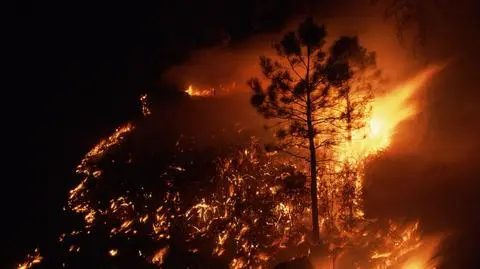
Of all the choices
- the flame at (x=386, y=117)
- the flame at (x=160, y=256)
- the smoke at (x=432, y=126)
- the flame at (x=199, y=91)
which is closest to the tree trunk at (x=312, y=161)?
the smoke at (x=432, y=126)

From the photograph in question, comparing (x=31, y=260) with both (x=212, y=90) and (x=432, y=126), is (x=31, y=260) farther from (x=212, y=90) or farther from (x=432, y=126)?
(x=432, y=126)

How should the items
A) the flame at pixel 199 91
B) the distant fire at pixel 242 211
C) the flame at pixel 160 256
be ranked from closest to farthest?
the distant fire at pixel 242 211, the flame at pixel 160 256, the flame at pixel 199 91

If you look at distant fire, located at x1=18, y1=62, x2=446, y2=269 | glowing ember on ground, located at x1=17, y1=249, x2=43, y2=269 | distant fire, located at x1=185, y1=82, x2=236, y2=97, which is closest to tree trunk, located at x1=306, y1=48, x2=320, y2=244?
distant fire, located at x1=18, y1=62, x2=446, y2=269

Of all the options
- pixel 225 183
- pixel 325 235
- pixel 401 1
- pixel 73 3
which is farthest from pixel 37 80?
pixel 401 1

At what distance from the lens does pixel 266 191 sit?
2391 centimetres

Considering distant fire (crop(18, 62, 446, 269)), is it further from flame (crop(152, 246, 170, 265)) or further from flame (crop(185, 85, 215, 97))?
flame (crop(185, 85, 215, 97))

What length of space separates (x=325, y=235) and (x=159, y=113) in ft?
50.2

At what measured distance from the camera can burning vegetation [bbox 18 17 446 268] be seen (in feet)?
59.9

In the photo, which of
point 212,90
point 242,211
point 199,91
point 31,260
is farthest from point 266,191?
point 199,91

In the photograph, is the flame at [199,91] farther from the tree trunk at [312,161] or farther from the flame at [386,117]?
the tree trunk at [312,161]

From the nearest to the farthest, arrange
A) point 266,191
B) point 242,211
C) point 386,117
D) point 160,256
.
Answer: point 160,256 → point 242,211 → point 266,191 → point 386,117

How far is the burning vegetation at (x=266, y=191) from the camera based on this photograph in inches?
719

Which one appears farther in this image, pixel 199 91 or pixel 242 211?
pixel 199 91

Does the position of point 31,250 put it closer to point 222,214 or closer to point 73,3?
point 222,214
